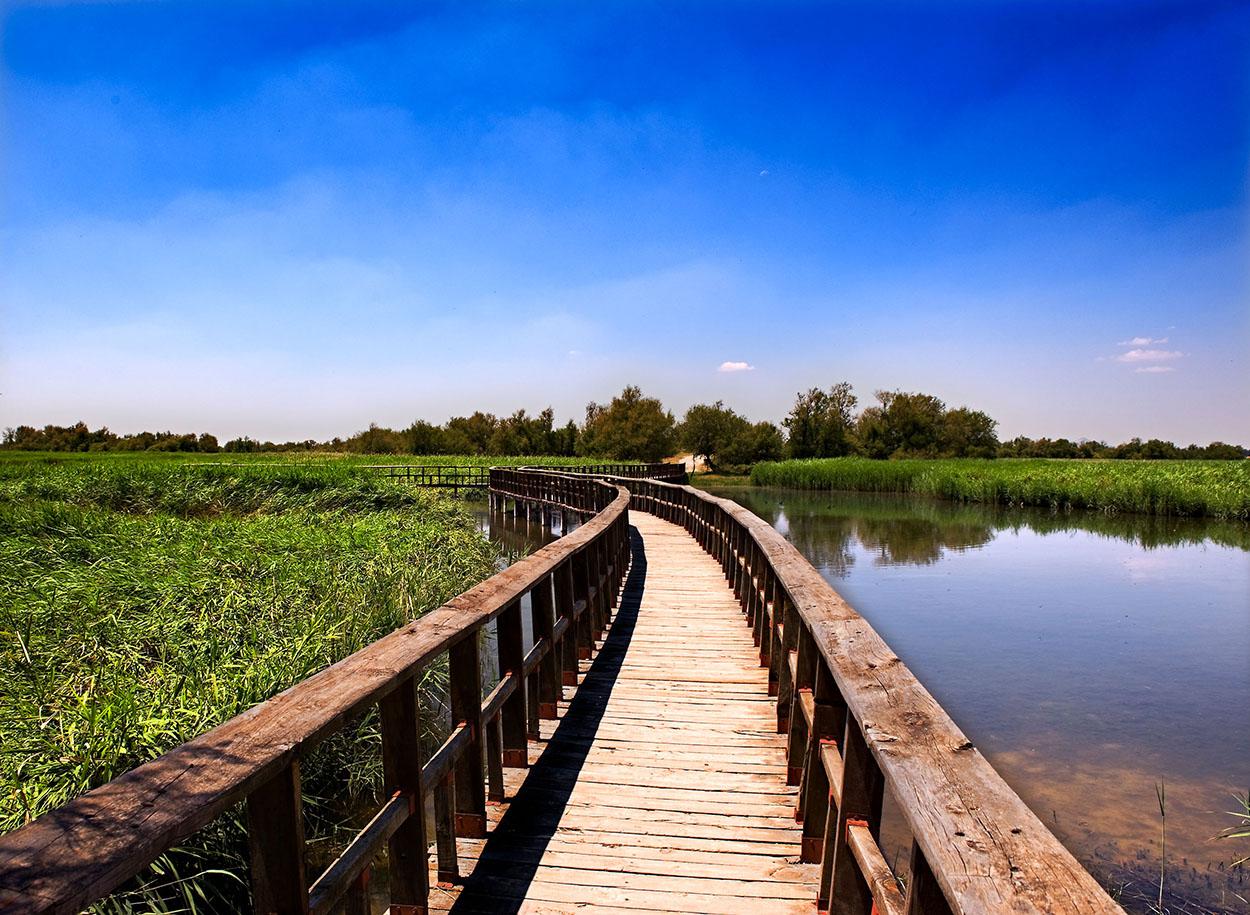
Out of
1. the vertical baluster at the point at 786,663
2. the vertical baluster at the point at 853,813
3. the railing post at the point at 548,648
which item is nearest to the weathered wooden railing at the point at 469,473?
the railing post at the point at 548,648

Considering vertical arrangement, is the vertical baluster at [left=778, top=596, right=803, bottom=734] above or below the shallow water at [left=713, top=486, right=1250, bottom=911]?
above

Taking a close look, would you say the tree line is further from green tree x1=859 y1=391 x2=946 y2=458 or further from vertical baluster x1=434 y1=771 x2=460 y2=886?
vertical baluster x1=434 y1=771 x2=460 y2=886

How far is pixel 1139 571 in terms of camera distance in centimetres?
1789

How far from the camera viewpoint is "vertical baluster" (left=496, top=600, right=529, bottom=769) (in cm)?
378

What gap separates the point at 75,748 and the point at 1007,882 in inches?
166

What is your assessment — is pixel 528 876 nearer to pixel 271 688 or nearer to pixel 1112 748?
pixel 271 688

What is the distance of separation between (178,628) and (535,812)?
13.6ft

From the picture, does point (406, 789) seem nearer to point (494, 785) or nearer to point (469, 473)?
point (494, 785)

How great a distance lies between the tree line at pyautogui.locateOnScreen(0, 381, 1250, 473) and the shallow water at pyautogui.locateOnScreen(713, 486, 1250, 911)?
180 feet

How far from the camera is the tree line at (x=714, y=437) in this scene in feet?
259

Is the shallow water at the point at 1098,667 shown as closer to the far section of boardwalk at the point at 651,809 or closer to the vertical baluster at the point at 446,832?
the far section of boardwalk at the point at 651,809

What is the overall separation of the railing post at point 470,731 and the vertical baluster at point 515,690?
0.45m

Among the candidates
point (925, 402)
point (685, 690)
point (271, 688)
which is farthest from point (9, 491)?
point (925, 402)

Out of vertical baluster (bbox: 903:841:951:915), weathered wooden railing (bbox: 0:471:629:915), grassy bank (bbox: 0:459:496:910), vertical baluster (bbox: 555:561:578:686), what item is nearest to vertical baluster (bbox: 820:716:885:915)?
vertical baluster (bbox: 903:841:951:915)
